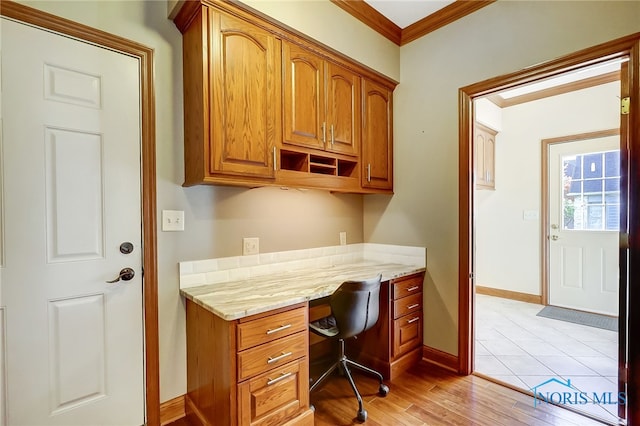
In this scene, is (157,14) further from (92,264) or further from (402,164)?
(402,164)

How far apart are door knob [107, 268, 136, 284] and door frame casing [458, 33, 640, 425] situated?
2.20 meters

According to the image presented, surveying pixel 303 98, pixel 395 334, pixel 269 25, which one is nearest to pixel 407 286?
pixel 395 334

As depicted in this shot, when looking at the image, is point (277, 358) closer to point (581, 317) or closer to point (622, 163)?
point (622, 163)

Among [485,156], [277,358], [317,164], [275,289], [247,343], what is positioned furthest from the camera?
[485,156]

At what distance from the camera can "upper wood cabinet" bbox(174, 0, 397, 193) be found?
1646 mm

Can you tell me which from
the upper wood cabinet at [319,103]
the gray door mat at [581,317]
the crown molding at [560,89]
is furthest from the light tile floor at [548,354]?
the crown molding at [560,89]

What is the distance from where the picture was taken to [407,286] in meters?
2.39

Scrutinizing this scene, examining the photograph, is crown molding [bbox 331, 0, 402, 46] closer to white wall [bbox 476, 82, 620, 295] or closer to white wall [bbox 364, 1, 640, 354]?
white wall [bbox 364, 1, 640, 354]

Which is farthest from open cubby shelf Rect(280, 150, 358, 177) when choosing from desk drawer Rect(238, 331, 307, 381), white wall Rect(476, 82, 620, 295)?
white wall Rect(476, 82, 620, 295)

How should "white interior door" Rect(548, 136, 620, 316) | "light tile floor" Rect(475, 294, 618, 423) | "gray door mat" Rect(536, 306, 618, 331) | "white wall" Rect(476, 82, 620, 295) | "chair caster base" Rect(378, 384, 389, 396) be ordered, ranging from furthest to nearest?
"white wall" Rect(476, 82, 620, 295) → "white interior door" Rect(548, 136, 620, 316) → "gray door mat" Rect(536, 306, 618, 331) → "light tile floor" Rect(475, 294, 618, 423) → "chair caster base" Rect(378, 384, 389, 396)

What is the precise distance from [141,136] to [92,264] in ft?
2.37

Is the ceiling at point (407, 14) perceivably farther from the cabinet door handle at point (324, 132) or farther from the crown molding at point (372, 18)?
the cabinet door handle at point (324, 132)

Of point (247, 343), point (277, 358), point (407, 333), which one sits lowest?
point (407, 333)

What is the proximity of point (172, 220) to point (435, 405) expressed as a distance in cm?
199
